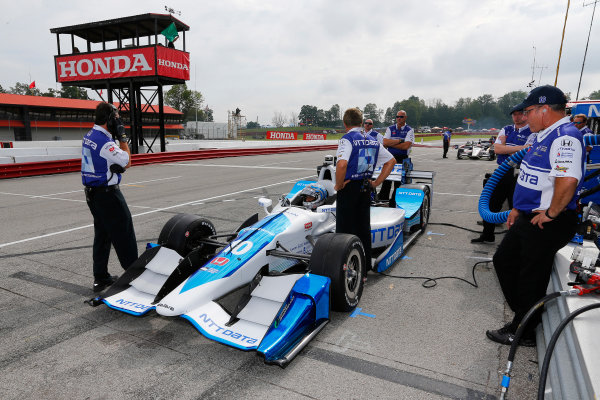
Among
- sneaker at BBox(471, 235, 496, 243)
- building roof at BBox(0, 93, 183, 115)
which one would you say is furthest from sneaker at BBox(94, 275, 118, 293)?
building roof at BBox(0, 93, 183, 115)

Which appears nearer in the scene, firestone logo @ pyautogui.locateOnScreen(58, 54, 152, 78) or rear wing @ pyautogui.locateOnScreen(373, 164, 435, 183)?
rear wing @ pyautogui.locateOnScreen(373, 164, 435, 183)

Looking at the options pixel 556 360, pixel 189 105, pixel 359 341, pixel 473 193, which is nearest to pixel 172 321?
pixel 359 341

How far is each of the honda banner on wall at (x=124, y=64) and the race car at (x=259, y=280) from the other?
68.4 feet

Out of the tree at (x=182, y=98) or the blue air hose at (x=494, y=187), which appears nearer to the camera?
the blue air hose at (x=494, y=187)

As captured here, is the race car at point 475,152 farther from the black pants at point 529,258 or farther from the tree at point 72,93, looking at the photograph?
the tree at point 72,93

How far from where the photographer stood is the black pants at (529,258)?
9.20 feet

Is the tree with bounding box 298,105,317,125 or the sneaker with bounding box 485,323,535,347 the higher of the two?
the tree with bounding box 298,105,317,125

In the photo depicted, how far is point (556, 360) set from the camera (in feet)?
7.84

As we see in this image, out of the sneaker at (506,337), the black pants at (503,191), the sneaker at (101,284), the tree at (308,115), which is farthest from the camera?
the tree at (308,115)

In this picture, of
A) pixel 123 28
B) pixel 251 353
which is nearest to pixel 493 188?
pixel 251 353

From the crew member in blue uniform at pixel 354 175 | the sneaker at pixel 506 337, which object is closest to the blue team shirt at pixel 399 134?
the crew member in blue uniform at pixel 354 175

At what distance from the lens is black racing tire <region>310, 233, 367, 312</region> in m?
3.40

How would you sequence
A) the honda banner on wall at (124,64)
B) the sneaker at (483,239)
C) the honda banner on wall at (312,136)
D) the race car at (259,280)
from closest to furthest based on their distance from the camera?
the race car at (259,280)
the sneaker at (483,239)
the honda banner on wall at (124,64)
the honda banner on wall at (312,136)

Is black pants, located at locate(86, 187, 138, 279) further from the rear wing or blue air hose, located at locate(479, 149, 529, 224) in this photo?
the rear wing
